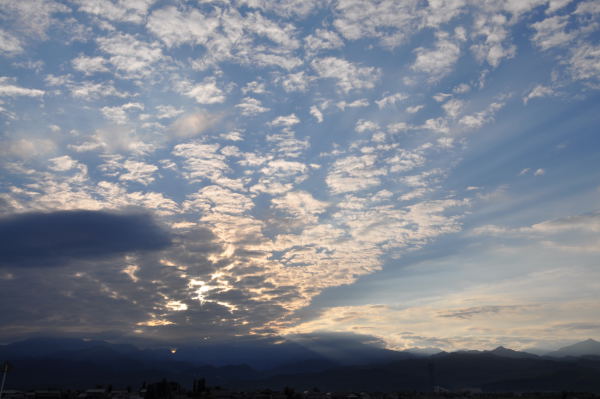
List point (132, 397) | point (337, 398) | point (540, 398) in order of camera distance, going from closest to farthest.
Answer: point (132, 397), point (337, 398), point (540, 398)

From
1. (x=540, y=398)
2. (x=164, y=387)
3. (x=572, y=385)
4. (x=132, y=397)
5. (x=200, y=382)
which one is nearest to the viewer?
(x=164, y=387)

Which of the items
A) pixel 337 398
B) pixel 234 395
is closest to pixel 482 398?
pixel 337 398

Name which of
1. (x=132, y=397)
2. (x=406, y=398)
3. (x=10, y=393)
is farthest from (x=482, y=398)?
(x=10, y=393)

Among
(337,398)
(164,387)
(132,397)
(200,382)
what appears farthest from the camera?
(337,398)

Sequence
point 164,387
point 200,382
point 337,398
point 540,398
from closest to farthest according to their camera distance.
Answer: point 164,387 → point 200,382 → point 337,398 → point 540,398

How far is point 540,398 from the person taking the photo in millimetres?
90562

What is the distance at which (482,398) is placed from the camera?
9575 centimetres

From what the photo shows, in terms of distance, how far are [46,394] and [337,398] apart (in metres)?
53.4

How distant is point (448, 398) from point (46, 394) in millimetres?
81055

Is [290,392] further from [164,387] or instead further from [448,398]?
[448,398]

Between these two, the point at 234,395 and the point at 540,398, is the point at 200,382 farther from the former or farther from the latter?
the point at 540,398

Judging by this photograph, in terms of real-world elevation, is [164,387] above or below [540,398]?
above

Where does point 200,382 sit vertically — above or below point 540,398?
above

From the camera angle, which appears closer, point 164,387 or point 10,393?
point 164,387
